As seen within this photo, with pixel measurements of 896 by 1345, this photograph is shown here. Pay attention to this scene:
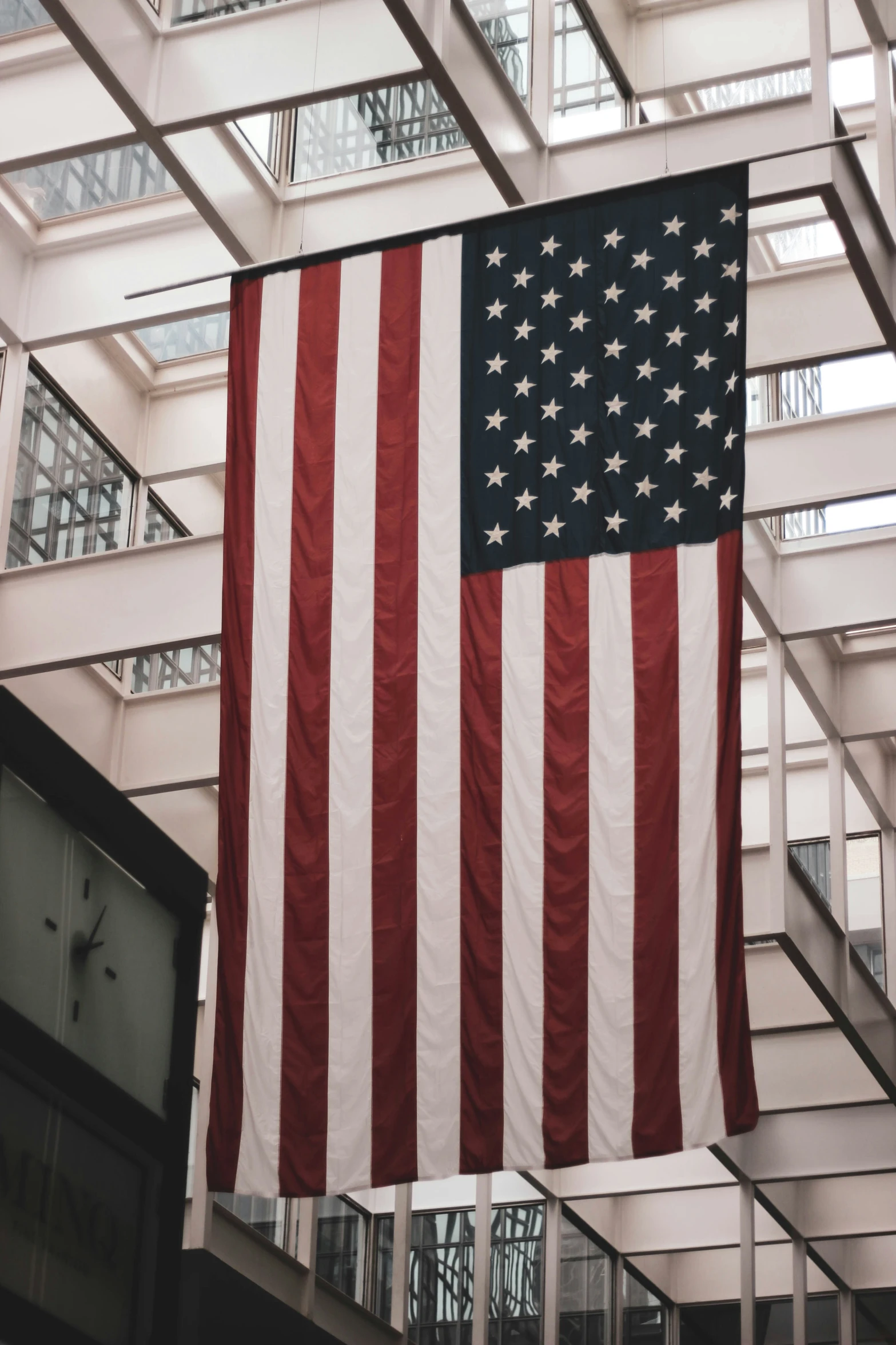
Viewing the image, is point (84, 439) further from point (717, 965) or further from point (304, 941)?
point (717, 965)

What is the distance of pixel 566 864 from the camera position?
11438 mm

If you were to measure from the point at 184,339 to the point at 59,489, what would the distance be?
7.06ft

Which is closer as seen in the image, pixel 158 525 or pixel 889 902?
pixel 158 525

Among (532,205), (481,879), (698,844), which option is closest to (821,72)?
(532,205)

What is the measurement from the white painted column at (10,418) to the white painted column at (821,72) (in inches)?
265

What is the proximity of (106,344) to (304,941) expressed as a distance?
31.0 ft

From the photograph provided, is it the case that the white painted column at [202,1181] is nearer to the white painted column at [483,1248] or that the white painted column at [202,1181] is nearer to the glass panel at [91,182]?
the white painted column at [483,1248]

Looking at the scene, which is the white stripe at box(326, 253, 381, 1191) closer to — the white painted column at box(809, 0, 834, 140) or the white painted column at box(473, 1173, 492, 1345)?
the white painted column at box(809, 0, 834, 140)

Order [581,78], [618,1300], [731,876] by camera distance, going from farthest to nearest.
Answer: [618,1300] < [581,78] < [731,876]

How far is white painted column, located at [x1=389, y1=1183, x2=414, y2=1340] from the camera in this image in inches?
908

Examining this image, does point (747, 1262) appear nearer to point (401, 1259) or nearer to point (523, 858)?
point (401, 1259)

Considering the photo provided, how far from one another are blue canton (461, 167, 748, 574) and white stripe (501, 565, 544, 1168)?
37 cm

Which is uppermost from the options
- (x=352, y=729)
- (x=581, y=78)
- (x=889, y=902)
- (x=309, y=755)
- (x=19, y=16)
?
(x=581, y=78)

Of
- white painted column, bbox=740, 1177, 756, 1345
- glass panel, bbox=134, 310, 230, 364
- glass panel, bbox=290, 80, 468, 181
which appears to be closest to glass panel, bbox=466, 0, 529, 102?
glass panel, bbox=290, 80, 468, 181
